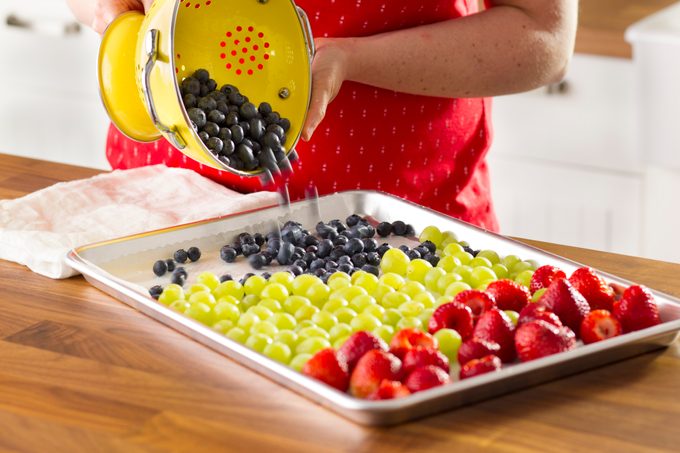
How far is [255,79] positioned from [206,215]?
0.20 meters

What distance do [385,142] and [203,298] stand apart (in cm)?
57

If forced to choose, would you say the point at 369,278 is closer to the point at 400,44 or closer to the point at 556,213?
the point at 400,44

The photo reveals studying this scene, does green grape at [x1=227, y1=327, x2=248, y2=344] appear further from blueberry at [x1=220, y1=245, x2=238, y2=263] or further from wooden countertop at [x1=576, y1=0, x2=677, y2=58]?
wooden countertop at [x1=576, y1=0, x2=677, y2=58]

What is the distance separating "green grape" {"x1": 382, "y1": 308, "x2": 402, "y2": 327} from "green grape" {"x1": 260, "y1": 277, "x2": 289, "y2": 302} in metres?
0.13

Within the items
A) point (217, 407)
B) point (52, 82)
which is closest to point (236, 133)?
point (217, 407)

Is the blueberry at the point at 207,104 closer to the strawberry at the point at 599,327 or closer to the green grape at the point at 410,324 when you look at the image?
the green grape at the point at 410,324

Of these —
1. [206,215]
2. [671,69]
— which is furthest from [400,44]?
[671,69]

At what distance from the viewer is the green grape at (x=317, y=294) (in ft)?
4.14

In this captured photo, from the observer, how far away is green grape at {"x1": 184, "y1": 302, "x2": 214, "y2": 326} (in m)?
1.20

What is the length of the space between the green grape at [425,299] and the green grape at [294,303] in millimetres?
118

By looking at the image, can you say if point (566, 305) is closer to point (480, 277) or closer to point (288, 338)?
point (480, 277)

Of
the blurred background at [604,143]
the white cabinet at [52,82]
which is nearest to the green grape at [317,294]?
the blurred background at [604,143]

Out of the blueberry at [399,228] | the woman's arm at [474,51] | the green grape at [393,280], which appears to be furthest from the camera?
the woman's arm at [474,51]

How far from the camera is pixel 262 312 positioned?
1202mm
